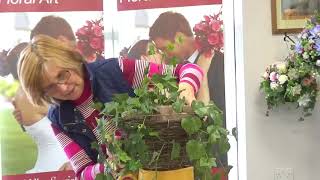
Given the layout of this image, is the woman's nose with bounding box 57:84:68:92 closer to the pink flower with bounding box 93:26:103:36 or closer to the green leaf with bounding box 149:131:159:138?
the pink flower with bounding box 93:26:103:36

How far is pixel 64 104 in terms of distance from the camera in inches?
83.7

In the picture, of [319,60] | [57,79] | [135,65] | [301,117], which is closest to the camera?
[135,65]

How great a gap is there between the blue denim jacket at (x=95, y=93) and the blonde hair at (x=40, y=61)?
23cm

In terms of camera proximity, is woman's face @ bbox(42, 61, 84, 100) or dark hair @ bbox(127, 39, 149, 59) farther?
dark hair @ bbox(127, 39, 149, 59)

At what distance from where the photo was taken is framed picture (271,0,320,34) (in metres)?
2.67

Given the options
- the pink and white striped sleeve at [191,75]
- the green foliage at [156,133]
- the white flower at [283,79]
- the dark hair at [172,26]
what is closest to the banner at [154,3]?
the dark hair at [172,26]

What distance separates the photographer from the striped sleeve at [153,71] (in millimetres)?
1605

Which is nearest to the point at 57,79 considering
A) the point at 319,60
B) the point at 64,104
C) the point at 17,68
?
the point at 64,104

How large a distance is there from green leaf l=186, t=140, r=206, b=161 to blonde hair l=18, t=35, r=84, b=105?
134cm

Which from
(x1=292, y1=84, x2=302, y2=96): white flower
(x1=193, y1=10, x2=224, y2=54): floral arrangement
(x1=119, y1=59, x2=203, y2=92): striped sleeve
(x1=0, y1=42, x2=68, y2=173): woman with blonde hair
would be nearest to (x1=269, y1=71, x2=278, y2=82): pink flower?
(x1=292, y1=84, x2=302, y2=96): white flower

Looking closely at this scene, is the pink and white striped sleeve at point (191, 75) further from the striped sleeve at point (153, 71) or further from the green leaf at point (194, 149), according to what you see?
the green leaf at point (194, 149)

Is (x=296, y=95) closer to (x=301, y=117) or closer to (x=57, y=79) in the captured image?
(x=301, y=117)

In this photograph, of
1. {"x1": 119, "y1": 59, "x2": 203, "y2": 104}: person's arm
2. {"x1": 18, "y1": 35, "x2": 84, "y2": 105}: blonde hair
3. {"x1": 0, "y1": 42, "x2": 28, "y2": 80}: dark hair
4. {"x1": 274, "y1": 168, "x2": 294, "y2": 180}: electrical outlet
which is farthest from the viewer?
{"x1": 0, "y1": 42, "x2": 28, "y2": 80}: dark hair

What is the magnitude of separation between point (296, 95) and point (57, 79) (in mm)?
1388
